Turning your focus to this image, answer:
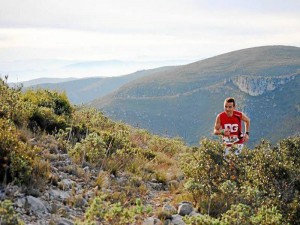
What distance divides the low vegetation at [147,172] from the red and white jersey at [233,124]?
1.50 meters

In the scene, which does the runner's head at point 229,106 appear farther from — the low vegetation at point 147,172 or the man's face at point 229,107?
the low vegetation at point 147,172

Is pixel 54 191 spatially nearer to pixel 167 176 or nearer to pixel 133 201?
pixel 133 201

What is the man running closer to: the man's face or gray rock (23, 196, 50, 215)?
the man's face

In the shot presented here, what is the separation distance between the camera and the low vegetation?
20.4 ft

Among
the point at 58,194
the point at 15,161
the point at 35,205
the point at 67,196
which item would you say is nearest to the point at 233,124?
the point at 67,196

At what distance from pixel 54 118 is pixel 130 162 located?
8.95 feet

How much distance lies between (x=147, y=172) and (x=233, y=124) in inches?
116

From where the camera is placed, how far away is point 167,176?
10.1 meters

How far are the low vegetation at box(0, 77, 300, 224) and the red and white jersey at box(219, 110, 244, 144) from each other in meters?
1.50

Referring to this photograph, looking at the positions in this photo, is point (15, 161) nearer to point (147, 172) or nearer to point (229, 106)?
point (147, 172)

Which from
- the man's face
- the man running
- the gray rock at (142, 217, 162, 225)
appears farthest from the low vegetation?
the man's face

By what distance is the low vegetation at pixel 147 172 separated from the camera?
6.20 m

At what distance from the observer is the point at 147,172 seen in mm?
9797

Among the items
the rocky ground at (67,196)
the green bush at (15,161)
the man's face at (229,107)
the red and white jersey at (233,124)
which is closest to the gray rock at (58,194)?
the rocky ground at (67,196)
